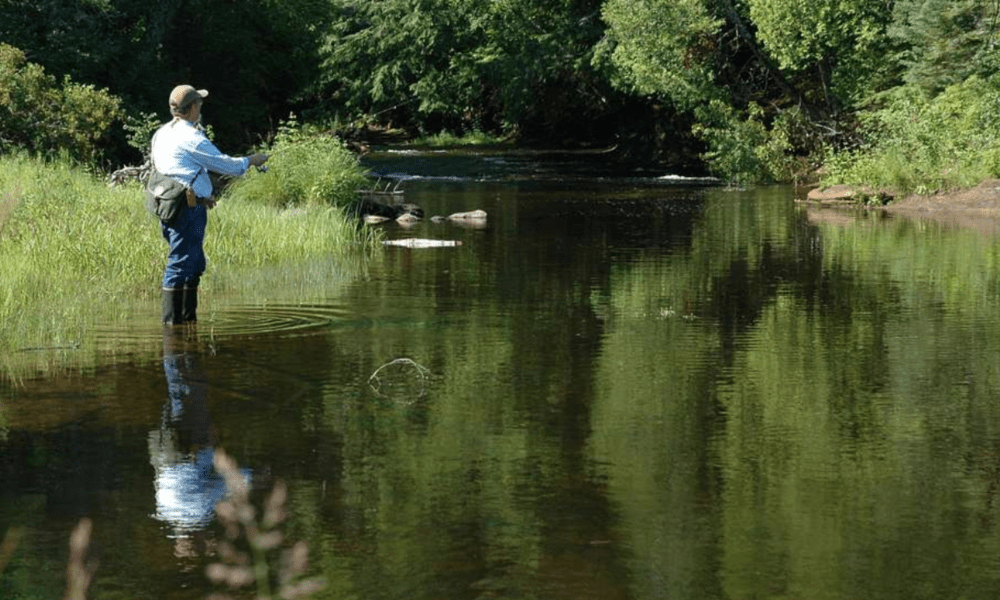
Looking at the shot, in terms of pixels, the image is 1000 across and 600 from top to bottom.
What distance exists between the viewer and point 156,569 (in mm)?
6164

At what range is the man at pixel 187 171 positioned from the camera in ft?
39.7

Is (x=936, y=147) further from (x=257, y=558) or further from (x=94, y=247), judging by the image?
(x=257, y=558)

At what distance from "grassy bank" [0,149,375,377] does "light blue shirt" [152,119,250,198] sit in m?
1.35

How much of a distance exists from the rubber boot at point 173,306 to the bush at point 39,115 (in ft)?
53.5

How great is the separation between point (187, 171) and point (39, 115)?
18.4 m

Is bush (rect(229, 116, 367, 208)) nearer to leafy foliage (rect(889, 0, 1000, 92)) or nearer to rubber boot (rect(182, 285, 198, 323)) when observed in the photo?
rubber boot (rect(182, 285, 198, 323))

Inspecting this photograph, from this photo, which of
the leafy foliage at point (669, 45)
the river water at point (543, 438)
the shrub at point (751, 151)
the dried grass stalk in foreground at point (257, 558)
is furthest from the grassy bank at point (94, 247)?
the leafy foliage at point (669, 45)

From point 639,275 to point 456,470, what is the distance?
9899 millimetres

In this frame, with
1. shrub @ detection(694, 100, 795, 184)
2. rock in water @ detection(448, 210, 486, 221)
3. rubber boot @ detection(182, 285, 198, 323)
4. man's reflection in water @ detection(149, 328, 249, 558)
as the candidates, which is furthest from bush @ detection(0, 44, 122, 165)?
man's reflection in water @ detection(149, 328, 249, 558)

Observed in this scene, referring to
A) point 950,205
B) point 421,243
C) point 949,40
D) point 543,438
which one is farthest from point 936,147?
point 543,438

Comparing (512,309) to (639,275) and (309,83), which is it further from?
(309,83)

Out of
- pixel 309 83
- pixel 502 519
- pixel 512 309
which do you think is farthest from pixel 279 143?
pixel 309 83

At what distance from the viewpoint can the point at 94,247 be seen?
52.1 ft

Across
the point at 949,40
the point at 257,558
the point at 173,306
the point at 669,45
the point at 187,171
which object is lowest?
the point at 257,558
